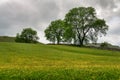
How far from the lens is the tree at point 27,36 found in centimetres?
15731

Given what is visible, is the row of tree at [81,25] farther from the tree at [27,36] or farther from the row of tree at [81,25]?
the tree at [27,36]

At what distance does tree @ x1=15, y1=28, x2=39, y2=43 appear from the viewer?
157312 millimetres

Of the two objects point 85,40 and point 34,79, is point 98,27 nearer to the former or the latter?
point 85,40

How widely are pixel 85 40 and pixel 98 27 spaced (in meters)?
6.56

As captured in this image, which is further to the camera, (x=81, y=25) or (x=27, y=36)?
(x=27, y=36)

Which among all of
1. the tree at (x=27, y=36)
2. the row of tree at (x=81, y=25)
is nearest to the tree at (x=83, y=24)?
the row of tree at (x=81, y=25)

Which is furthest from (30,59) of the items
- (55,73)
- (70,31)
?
(70,31)

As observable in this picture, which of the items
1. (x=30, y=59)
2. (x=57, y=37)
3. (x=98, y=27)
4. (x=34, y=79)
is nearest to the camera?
(x=34, y=79)

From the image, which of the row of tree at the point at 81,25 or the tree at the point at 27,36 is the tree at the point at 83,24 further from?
the tree at the point at 27,36

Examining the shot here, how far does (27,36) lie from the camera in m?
161

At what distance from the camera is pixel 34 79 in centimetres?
2289

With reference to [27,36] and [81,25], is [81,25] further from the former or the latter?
[27,36]

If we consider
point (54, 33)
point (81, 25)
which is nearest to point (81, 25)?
point (81, 25)

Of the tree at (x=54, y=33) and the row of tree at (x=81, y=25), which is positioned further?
the tree at (x=54, y=33)
